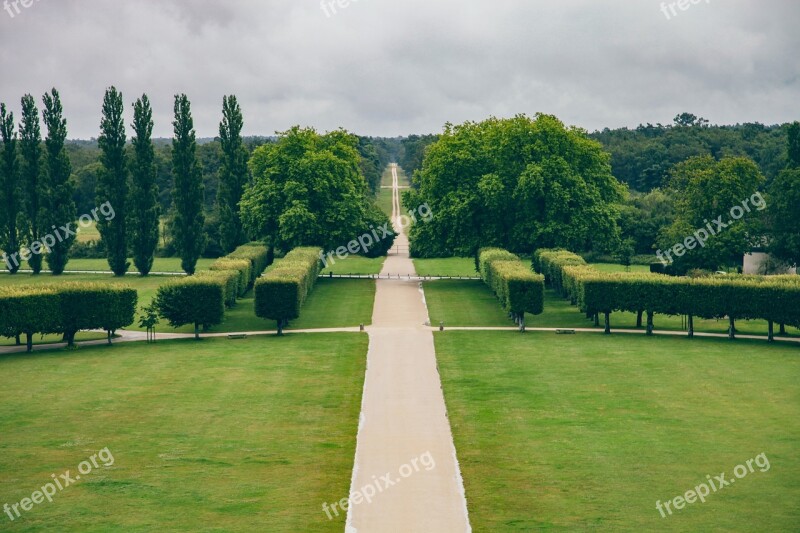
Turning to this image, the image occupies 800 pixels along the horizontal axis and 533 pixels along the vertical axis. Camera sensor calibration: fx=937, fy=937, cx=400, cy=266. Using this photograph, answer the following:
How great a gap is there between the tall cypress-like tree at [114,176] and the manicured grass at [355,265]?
20.8 m

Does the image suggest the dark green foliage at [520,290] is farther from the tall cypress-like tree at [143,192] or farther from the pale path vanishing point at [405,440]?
the tall cypress-like tree at [143,192]

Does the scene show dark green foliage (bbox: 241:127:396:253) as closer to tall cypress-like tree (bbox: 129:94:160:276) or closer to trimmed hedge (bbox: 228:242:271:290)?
trimmed hedge (bbox: 228:242:271:290)

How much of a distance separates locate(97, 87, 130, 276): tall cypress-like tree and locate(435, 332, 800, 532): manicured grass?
47059mm

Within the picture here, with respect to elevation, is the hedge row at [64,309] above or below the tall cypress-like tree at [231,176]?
below

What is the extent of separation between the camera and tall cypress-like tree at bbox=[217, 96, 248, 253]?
95125mm

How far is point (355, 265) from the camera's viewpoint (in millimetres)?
103000

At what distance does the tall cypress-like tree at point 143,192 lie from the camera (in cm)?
9231

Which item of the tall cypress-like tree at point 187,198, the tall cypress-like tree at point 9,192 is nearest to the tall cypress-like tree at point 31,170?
the tall cypress-like tree at point 9,192

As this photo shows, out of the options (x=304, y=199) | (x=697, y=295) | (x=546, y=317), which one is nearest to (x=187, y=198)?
(x=304, y=199)

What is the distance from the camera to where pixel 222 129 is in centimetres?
9512

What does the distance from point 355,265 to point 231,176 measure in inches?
668

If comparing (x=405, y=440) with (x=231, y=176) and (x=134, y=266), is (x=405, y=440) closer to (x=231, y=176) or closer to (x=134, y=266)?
(x=231, y=176)

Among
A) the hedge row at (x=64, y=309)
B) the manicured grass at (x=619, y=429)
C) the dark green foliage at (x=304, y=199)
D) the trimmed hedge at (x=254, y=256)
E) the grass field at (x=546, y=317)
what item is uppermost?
the dark green foliage at (x=304, y=199)

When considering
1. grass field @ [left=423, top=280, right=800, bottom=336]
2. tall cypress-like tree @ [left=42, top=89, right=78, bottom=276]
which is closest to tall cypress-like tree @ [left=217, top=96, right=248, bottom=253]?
tall cypress-like tree @ [left=42, top=89, right=78, bottom=276]
